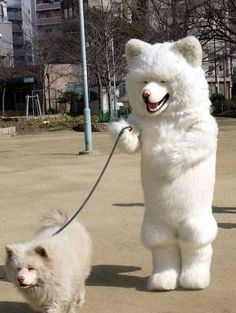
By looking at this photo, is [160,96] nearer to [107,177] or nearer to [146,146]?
[146,146]

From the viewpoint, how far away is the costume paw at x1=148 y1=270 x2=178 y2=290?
4691 mm

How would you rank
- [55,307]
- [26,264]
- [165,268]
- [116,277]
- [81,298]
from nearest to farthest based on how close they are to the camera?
[26,264] → [55,307] → [81,298] → [165,268] → [116,277]

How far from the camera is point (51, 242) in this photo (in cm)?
408

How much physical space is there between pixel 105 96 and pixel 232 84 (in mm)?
23039

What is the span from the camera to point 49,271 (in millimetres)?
3834

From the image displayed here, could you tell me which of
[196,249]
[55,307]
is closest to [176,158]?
[196,249]

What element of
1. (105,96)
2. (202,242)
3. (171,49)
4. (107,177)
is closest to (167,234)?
(202,242)

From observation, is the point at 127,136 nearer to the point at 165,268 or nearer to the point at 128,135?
the point at 128,135

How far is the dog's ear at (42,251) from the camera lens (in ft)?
12.6

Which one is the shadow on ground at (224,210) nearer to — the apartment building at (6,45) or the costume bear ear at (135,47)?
the costume bear ear at (135,47)

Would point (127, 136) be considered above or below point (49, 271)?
above

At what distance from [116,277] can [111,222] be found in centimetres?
208

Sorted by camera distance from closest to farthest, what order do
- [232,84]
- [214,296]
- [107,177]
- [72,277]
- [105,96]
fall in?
1. [72,277]
2. [214,296]
3. [107,177]
4. [105,96]
5. [232,84]

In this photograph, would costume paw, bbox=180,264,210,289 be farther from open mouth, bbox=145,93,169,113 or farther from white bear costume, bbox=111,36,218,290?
open mouth, bbox=145,93,169,113
